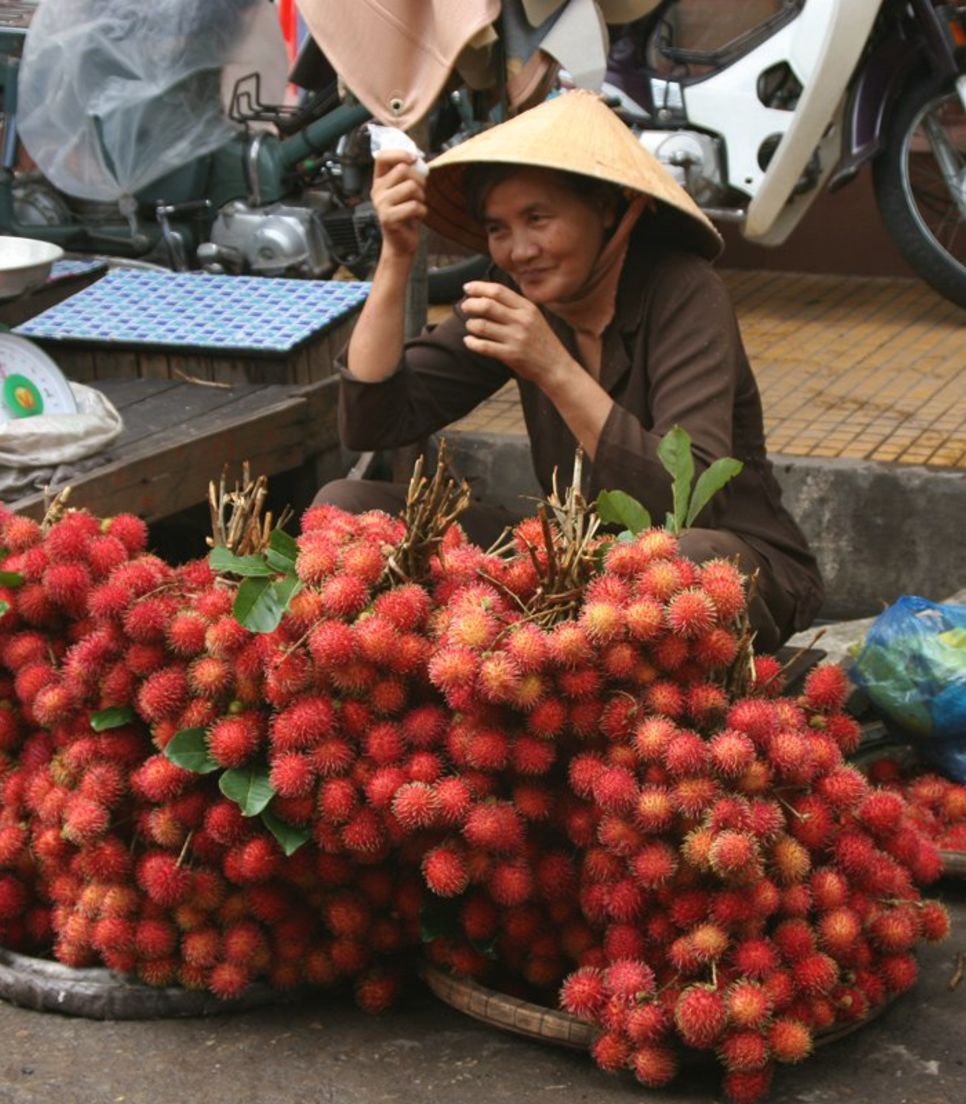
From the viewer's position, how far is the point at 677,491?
215 cm

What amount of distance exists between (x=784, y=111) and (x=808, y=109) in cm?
24

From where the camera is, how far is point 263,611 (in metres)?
2.00

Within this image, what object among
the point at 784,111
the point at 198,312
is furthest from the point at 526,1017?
the point at 784,111

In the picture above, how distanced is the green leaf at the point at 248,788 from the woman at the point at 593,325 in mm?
714

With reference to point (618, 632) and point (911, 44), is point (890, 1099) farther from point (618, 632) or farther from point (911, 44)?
point (911, 44)

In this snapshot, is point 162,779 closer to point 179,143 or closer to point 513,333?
point 513,333

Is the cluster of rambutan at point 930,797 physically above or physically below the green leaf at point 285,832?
below

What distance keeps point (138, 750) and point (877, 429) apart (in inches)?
99.9

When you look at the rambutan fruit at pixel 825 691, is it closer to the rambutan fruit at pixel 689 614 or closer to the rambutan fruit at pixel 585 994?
the rambutan fruit at pixel 689 614

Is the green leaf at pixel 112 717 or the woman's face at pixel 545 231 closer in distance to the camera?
the green leaf at pixel 112 717

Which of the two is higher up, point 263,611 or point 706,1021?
point 263,611

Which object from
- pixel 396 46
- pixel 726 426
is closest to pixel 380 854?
pixel 726 426

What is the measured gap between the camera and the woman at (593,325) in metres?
2.47

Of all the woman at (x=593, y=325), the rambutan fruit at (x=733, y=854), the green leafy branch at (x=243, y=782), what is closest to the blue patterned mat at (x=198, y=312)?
the woman at (x=593, y=325)
